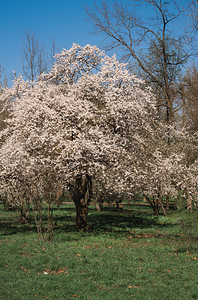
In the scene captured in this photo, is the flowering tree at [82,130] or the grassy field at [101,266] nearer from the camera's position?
the grassy field at [101,266]

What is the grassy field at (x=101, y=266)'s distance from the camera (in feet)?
23.7

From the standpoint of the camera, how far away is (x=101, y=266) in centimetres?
913

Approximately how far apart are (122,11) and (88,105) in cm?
953

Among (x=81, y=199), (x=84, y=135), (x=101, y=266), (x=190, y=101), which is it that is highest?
(x=190, y=101)

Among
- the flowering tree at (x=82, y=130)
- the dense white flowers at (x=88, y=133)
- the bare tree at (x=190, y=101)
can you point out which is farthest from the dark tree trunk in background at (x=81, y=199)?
the bare tree at (x=190, y=101)

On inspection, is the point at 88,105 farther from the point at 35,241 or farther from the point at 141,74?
the point at 141,74

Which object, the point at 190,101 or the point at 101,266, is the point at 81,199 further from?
the point at 190,101

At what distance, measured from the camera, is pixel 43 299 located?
21.9 ft

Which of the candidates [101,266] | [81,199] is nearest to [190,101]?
[81,199]

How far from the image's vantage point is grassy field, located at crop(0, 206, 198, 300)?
23.7ft

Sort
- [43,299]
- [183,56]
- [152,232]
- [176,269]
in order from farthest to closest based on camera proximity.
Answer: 1. [183,56]
2. [152,232]
3. [176,269]
4. [43,299]

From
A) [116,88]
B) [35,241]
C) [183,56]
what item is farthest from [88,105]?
[183,56]

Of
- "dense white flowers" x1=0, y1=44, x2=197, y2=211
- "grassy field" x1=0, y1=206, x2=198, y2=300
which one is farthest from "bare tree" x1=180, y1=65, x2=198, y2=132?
"grassy field" x1=0, y1=206, x2=198, y2=300

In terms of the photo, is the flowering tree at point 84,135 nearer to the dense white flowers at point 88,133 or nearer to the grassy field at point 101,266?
the dense white flowers at point 88,133
